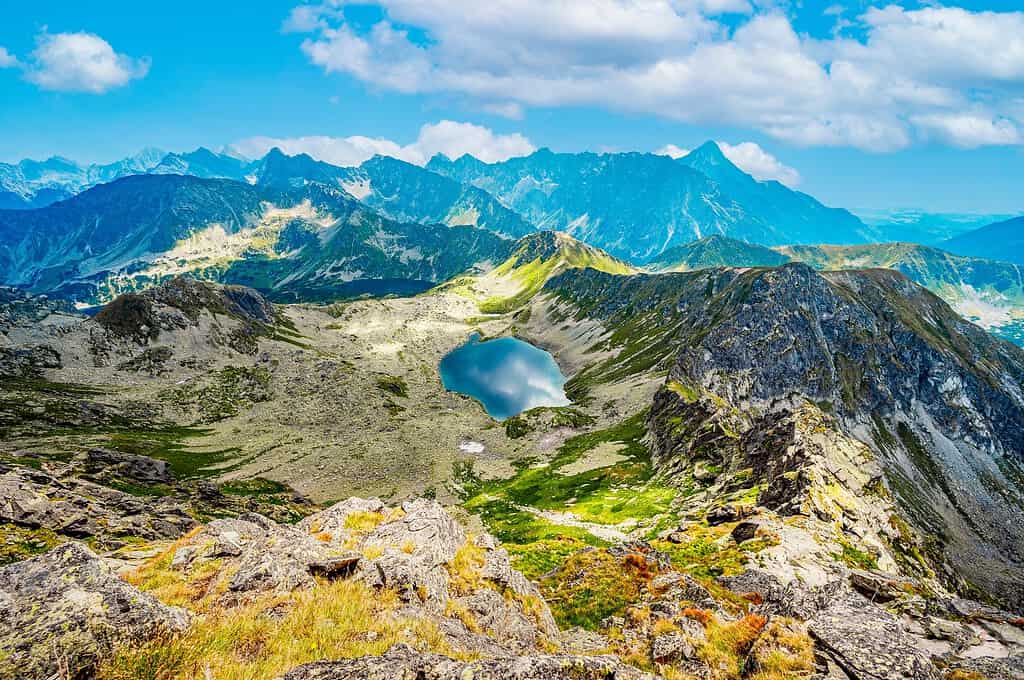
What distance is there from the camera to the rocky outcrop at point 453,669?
1065cm

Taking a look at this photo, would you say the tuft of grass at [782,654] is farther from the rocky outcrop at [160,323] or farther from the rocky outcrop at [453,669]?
the rocky outcrop at [160,323]

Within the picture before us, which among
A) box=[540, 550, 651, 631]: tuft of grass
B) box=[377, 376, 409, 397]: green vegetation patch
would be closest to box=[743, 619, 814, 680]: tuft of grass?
box=[540, 550, 651, 631]: tuft of grass

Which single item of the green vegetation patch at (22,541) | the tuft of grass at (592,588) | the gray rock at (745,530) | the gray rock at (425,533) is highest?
the gray rock at (425,533)

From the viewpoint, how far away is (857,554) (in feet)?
120

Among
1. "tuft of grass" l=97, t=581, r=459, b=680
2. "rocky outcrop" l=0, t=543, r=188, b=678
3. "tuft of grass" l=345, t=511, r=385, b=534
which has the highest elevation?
"rocky outcrop" l=0, t=543, r=188, b=678

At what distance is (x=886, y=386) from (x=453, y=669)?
199m

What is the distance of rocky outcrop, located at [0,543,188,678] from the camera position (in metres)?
8.98

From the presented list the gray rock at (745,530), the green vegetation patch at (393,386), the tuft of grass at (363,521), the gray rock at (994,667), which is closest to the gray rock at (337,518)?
the tuft of grass at (363,521)

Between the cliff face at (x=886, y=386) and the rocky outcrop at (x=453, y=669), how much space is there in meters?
87.3

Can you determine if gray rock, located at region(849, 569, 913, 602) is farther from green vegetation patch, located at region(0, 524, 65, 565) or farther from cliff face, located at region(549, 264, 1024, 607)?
cliff face, located at region(549, 264, 1024, 607)

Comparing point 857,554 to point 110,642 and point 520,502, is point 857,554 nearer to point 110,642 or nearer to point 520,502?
point 110,642

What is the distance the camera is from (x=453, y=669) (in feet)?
37.2

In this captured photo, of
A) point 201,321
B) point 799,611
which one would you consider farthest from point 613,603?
point 201,321

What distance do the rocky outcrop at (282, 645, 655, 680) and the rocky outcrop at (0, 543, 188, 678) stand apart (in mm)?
3563
